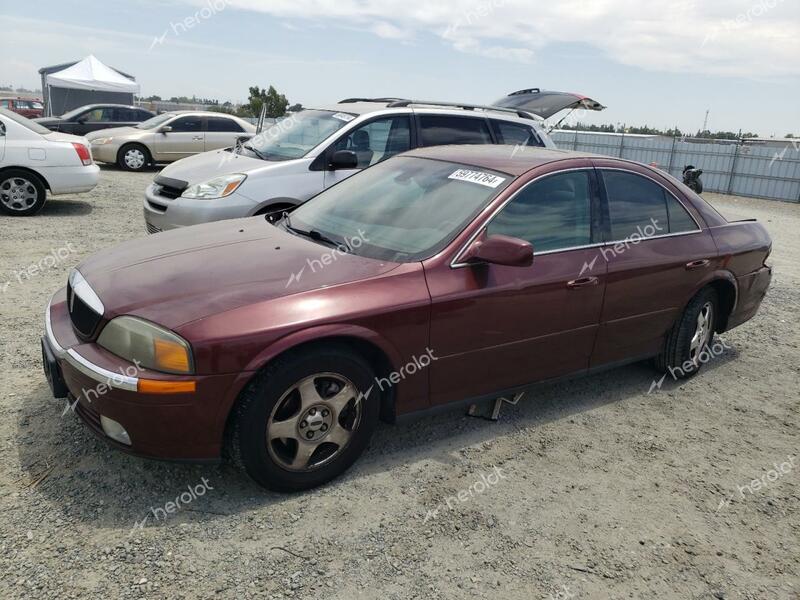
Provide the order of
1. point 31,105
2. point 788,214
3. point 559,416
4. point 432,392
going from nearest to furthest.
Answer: point 432,392
point 559,416
point 788,214
point 31,105

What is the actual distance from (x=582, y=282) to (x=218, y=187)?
3.84 m

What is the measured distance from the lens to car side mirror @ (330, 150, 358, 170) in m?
6.23

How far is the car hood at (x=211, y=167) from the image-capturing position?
21.0 ft

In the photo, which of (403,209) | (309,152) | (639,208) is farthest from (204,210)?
(639,208)

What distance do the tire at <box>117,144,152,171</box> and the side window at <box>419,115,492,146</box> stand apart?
10412mm

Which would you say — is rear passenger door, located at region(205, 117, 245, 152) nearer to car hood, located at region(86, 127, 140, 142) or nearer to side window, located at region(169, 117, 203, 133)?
side window, located at region(169, 117, 203, 133)

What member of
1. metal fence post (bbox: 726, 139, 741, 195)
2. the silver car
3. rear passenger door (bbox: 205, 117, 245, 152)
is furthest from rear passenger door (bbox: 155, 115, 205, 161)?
metal fence post (bbox: 726, 139, 741, 195)

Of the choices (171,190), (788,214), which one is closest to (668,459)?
(171,190)

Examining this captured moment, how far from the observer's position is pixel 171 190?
22.2ft

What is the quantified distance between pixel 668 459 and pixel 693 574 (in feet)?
3.17

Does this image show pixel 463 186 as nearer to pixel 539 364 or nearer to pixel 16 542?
pixel 539 364

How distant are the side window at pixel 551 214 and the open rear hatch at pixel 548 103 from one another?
559 cm

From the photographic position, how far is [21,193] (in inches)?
348

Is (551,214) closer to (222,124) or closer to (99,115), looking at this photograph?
(222,124)
